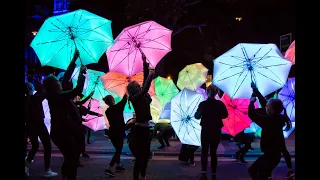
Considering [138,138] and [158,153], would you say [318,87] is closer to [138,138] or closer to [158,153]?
[138,138]

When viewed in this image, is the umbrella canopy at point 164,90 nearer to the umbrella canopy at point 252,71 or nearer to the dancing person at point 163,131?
the dancing person at point 163,131

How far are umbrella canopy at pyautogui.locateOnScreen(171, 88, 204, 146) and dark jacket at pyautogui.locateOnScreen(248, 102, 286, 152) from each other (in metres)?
2.31

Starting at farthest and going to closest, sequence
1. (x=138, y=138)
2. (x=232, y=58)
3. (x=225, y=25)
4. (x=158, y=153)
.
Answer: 1. (x=225, y=25)
2. (x=158, y=153)
3. (x=232, y=58)
4. (x=138, y=138)

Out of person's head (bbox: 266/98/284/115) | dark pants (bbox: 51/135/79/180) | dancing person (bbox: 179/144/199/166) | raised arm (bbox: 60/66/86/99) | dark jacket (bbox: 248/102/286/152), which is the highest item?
raised arm (bbox: 60/66/86/99)

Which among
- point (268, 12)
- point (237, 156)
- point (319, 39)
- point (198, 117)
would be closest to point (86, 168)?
point (198, 117)

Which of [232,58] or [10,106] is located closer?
[10,106]

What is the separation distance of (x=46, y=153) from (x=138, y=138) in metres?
2.67

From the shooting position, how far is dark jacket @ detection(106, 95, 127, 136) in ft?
25.7

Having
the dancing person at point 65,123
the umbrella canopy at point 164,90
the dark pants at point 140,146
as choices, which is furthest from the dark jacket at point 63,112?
the umbrella canopy at point 164,90

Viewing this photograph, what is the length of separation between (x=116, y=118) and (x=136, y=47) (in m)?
1.63

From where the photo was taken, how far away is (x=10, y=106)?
2139 mm

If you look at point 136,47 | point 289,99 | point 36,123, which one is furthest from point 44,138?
point 289,99

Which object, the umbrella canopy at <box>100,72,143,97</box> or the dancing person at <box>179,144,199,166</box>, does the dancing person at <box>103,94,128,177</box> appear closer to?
the umbrella canopy at <box>100,72,143,97</box>

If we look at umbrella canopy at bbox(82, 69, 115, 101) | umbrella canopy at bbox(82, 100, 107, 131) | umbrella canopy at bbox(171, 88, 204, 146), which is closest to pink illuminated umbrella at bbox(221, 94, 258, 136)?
umbrella canopy at bbox(171, 88, 204, 146)
